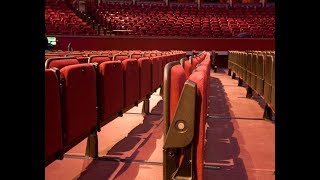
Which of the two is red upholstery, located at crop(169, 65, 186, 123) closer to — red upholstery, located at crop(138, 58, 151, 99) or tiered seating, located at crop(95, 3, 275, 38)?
red upholstery, located at crop(138, 58, 151, 99)

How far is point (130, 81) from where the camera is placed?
2.06 metres

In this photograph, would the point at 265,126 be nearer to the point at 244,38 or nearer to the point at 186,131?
the point at 186,131

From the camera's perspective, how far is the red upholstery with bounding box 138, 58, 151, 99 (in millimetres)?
2340

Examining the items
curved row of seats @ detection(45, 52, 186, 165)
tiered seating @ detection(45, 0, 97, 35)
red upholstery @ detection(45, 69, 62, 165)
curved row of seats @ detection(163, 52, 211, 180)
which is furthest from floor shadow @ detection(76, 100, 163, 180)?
tiered seating @ detection(45, 0, 97, 35)

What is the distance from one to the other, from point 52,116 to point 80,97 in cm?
27

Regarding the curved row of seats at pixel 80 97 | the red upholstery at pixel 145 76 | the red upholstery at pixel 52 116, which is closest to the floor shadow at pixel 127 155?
the curved row of seats at pixel 80 97

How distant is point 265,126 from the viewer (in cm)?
243

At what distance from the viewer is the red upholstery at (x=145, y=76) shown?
2.34m
